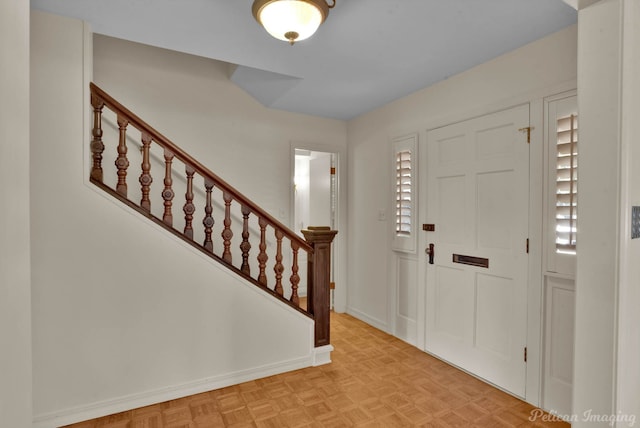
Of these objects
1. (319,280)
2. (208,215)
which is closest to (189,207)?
(208,215)

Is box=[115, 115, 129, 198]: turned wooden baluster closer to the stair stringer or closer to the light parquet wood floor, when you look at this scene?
the stair stringer

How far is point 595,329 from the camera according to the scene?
1.45 meters

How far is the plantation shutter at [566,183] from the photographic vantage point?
204cm

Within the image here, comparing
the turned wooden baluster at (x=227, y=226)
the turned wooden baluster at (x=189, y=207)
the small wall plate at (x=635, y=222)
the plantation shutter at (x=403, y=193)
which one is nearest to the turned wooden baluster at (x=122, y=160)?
the turned wooden baluster at (x=189, y=207)

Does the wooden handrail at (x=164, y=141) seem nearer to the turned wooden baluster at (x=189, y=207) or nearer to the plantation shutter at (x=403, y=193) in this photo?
the turned wooden baluster at (x=189, y=207)

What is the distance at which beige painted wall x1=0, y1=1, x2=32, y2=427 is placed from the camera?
54 centimetres

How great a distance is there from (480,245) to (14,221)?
275cm

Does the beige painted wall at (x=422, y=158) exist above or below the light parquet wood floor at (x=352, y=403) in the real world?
above

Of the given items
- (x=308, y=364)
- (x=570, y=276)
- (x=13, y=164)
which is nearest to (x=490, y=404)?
(x=570, y=276)

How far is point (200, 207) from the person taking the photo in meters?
3.22

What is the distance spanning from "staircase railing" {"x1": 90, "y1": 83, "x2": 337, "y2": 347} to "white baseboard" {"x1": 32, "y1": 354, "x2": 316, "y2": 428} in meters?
0.26

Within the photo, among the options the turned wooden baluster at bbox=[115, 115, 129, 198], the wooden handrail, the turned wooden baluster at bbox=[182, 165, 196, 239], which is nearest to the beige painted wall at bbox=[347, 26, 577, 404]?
the wooden handrail

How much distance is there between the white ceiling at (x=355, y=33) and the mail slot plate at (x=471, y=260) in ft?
5.07

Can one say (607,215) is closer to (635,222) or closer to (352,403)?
(635,222)
